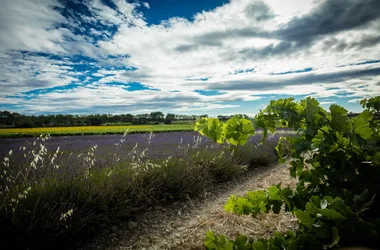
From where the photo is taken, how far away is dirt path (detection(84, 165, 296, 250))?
124 inches

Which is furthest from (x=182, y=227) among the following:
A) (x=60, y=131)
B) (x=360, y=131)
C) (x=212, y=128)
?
(x=60, y=131)

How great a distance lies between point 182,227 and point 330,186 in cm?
258

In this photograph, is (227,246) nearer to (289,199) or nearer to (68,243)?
(289,199)

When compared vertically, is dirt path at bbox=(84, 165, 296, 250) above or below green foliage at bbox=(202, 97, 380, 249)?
below

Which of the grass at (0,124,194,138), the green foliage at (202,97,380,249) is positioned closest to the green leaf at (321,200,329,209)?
the green foliage at (202,97,380,249)

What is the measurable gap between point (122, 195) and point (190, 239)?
4.31 ft

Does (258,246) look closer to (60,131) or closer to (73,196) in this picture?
(73,196)

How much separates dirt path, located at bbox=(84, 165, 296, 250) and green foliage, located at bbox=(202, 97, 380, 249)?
1.75 metres

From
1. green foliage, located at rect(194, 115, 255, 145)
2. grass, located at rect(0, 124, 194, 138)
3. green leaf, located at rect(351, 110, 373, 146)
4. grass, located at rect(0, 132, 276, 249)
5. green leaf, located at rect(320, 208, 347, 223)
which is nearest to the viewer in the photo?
green leaf, located at rect(320, 208, 347, 223)

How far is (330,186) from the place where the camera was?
1562mm

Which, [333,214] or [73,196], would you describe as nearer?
[333,214]

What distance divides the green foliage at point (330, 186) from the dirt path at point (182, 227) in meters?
1.75

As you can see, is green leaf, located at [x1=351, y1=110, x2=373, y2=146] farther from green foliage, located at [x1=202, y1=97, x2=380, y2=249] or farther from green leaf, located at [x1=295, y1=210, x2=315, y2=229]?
green leaf, located at [x1=295, y1=210, x2=315, y2=229]

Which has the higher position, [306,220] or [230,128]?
[230,128]
